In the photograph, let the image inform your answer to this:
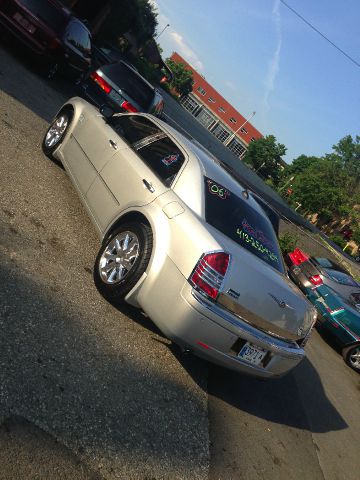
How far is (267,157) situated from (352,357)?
64649 mm

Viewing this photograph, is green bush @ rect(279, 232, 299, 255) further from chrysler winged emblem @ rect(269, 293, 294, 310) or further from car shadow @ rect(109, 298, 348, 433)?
chrysler winged emblem @ rect(269, 293, 294, 310)

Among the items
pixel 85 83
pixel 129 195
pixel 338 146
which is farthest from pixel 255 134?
pixel 129 195

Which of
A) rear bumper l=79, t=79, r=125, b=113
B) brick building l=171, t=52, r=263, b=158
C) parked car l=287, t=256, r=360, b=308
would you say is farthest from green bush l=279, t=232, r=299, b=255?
brick building l=171, t=52, r=263, b=158

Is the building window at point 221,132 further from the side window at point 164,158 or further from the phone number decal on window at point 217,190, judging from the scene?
the phone number decal on window at point 217,190

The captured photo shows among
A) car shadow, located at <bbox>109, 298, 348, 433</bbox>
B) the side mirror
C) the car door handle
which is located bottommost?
car shadow, located at <bbox>109, 298, 348, 433</bbox>

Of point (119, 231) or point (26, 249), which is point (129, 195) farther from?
point (26, 249)

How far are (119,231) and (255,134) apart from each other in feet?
279

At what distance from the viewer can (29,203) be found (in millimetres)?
4566

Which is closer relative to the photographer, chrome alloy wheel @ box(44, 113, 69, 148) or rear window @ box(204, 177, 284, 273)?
rear window @ box(204, 177, 284, 273)

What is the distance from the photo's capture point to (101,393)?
2.89 metres

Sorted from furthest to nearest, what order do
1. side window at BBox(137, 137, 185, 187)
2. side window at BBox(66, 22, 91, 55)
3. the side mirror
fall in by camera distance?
side window at BBox(66, 22, 91, 55) < the side mirror < side window at BBox(137, 137, 185, 187)

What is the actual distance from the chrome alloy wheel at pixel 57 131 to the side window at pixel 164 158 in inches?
71.6

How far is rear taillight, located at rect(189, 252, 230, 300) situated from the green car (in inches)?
200

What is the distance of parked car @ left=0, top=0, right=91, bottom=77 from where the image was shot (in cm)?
863
